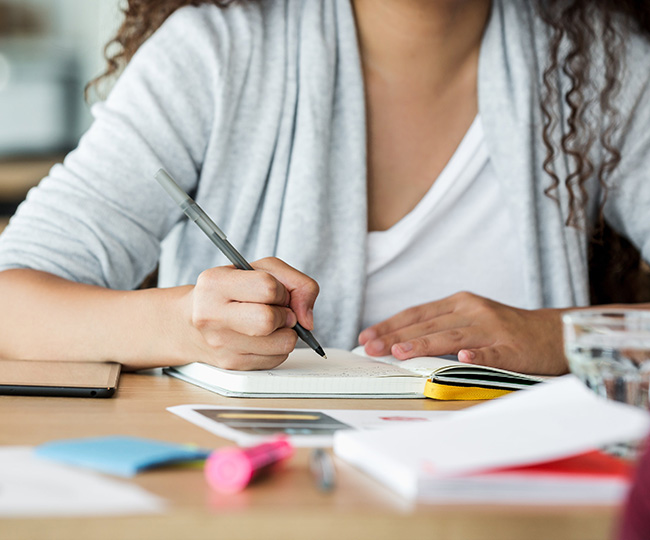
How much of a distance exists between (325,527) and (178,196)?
21.4 inches

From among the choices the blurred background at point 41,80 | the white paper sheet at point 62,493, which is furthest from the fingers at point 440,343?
the blurred background at point 41,80

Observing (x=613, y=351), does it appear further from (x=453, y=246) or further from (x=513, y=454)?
(x=453, y=246)

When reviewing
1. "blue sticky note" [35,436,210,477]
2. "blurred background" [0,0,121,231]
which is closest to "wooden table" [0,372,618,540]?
"blue sticky note" [35,436,210,477]

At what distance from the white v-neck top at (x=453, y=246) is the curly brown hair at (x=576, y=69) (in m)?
0.10

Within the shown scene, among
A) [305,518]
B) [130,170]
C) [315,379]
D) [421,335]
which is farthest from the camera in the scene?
[130,170]

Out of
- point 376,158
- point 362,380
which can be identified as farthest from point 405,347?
point 376,158

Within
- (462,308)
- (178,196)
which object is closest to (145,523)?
(178,196)

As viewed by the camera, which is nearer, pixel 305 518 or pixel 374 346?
pixel 305 518

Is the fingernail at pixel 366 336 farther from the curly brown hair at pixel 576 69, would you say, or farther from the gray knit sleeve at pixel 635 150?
the gray knit sleeve at pixel 635 150

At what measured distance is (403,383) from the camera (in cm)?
79

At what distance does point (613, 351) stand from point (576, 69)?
0.89 metres

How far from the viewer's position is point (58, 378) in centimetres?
77

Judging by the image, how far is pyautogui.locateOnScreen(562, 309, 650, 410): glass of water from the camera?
0.56 m

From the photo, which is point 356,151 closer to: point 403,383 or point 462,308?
point 462,308
